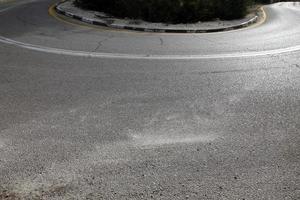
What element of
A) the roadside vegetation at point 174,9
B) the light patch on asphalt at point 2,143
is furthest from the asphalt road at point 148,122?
the roadside vegetation at point 174,9

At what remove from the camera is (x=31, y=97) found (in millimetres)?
6543

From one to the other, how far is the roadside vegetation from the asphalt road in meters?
5.37

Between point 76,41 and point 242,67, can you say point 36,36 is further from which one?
point 242,67

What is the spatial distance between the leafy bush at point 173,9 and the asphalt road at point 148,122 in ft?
17.6

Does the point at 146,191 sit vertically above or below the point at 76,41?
above

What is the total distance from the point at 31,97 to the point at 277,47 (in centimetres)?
694

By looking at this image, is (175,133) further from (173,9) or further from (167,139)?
(173,9)

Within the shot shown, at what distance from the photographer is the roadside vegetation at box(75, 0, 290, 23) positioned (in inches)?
612

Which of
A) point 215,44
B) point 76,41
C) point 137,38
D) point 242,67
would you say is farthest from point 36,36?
point 242,67

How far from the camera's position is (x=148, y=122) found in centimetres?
569

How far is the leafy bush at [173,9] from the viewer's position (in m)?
15.6

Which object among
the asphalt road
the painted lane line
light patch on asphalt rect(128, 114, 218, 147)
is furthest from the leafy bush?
light patch on asphalt rect(128, 114, 218, 147)

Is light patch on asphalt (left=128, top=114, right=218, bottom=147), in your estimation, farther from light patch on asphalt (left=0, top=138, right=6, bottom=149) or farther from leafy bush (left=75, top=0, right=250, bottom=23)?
leafy bush (left=75, top=0, right=250, bottom=23)

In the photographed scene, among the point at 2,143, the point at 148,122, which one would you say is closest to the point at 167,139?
the point at 148,122
